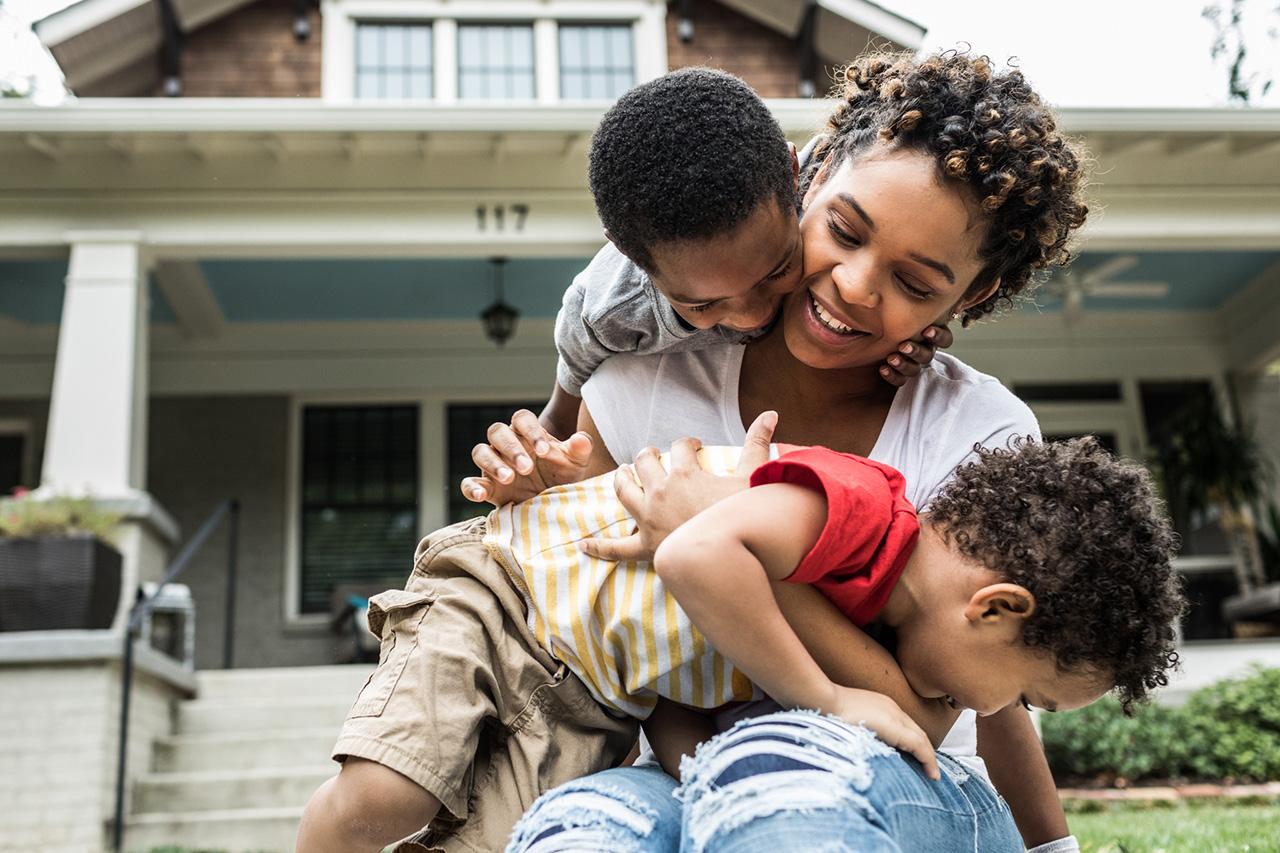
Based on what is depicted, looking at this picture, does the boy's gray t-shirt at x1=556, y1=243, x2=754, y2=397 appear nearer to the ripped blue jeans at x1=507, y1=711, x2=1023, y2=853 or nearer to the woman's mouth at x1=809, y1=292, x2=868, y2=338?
the woman's mouth at x1=809, y1=292, x2=868, y2=338

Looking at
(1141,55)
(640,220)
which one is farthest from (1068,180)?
(1141,55)

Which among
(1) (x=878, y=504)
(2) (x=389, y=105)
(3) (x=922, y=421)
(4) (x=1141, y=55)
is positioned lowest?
(1) (x=878, y=504)

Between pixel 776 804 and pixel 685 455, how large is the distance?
596 mm

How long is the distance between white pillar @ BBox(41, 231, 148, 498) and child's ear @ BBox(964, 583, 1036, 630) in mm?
6371

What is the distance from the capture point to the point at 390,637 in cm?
185

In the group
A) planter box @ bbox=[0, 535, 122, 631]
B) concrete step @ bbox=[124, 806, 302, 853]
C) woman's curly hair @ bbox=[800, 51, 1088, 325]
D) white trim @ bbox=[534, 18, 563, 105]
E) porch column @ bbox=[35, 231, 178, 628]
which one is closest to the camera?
woman's curly hair @ bbox=[800, 51, 1088, 325]

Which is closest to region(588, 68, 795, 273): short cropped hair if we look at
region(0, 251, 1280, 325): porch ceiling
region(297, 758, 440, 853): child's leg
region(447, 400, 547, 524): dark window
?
region(297, 758, 440, 853): child's leg

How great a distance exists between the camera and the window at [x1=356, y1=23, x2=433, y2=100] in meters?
10.3

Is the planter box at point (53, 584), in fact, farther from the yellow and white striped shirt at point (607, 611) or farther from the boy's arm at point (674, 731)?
the boy's arm at point (674, 731)

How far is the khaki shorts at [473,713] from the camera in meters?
1.68

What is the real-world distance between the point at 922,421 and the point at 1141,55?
29.9 meters

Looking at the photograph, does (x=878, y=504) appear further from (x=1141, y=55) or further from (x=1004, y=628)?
(x=1141, y=55)

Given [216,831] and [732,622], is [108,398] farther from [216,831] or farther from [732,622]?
[732,622]

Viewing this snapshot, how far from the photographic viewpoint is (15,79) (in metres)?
18.0
